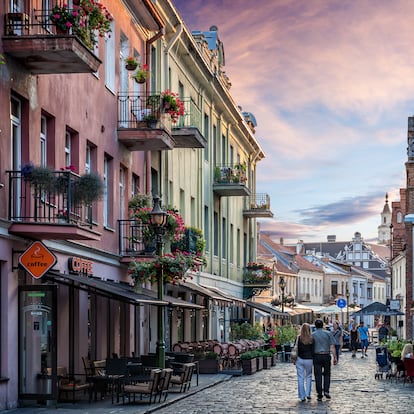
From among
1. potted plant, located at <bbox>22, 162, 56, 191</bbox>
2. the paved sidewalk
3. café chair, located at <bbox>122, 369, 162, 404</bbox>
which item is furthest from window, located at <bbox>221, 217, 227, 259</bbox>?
potted plant, located at <bbox>22, 162, 56, 191</bbox>

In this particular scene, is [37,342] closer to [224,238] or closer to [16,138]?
[16,138]

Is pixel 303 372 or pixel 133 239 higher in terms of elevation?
pixel 133 239

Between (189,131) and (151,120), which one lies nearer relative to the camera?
(151,120)

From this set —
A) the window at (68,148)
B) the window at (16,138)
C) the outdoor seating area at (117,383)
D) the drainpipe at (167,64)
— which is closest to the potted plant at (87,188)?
the window at (16,138)

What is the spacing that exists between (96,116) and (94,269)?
11.3ft

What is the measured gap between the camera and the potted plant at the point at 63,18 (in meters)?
17.8

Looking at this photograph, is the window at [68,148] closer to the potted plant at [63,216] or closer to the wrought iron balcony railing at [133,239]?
the potted plant at [63,216]

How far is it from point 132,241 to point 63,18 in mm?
8897

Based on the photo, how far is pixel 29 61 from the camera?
17.9 metres

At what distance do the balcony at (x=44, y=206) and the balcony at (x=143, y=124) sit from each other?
716cm

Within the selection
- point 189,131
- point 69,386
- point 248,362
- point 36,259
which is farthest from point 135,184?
point 36,259

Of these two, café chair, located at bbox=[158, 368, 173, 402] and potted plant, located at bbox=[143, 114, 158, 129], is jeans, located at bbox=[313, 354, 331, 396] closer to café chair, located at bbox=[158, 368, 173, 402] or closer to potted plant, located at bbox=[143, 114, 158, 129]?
café chair, located at bbox=[158, 368, 173, 402]

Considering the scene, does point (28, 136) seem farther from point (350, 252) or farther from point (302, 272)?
point (350, 252)

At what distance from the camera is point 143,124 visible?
2595 cm
